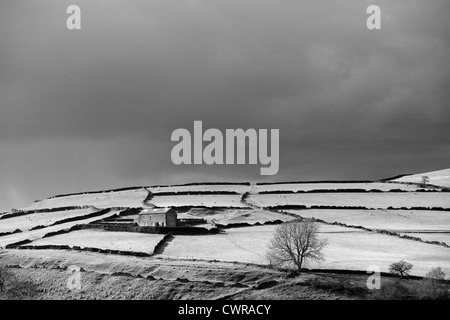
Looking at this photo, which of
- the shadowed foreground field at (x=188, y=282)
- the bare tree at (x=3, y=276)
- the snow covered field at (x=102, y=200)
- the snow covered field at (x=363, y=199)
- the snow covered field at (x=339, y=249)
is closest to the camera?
the shadowed foreground field at (x=188, y=282)

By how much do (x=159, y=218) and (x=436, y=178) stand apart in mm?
99419

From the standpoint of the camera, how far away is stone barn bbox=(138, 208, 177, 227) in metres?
110

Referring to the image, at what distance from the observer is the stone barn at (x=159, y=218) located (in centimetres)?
11044

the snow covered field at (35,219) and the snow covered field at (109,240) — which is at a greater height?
the snow covered field at (109,240)

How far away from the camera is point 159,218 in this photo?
111250mm

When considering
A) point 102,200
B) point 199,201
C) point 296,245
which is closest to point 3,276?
point 296,245

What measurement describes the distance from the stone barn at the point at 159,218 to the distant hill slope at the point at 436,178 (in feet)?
276

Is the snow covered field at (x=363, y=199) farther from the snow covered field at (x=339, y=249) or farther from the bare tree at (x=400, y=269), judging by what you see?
the bare tree at (x=400, y=269)

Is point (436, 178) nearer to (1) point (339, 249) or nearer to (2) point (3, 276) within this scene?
(1) point (339, 249)

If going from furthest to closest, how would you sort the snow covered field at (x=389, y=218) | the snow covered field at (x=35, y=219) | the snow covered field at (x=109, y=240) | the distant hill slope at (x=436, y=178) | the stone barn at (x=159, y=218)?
the distant hill slope at (x=436, y=178) < the snow covered field at (x=35, y=219) < the snow covered field at (x=389, y=218) < the stone barn at (x=159, y=218) < the snow covered field at (x=109, y=240)

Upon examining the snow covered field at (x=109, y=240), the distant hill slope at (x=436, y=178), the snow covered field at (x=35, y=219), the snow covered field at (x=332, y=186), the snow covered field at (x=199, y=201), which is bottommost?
the snow covered field at (x=35, y=219)

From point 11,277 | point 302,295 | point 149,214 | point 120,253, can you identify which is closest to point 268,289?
point 302,295

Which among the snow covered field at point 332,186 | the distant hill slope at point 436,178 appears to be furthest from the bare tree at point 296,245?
the distant hill slope at point 436,178
